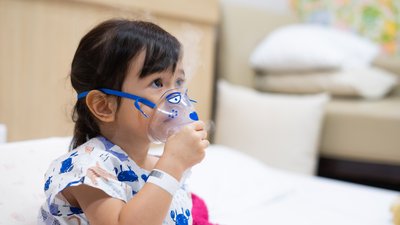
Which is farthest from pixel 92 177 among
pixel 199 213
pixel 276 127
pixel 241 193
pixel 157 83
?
pixel 276 127

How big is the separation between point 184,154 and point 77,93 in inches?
9.3

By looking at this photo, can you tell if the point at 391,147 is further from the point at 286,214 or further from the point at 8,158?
the point at 8,158

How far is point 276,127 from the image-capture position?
2094mm

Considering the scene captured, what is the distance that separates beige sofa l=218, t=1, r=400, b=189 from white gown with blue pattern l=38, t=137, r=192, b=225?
151 centimetres

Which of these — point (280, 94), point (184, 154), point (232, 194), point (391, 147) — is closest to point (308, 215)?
point (232, 194)

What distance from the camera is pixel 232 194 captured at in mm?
1337

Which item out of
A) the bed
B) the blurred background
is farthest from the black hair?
the blurred background

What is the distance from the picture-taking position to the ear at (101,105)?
0.73 metres

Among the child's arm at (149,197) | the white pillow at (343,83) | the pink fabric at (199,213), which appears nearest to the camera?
the child's arm at (149,197)

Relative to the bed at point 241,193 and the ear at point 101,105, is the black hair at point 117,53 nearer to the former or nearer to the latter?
the ear at point 101,105

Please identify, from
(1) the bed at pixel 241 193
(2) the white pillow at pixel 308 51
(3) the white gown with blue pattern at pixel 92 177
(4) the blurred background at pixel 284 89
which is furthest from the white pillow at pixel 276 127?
(3) the white gown with blue pattern at pixel 92 177

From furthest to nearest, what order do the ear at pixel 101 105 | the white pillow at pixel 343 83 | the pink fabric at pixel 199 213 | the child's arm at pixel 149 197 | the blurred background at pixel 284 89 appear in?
the white pillow at pixel 343 83 → the blurred background at pixel 284 89 → the pink fabric at pixel 199 213 → the ear at pixel 101 105 → the child's arm at pixel 149 197

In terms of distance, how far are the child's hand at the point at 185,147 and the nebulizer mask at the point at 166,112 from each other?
3cm

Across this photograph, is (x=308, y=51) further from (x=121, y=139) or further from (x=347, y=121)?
(x=121, y=139)
